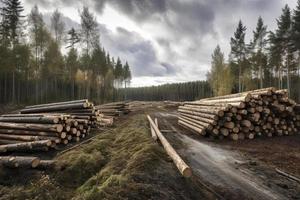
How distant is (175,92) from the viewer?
3570 inches

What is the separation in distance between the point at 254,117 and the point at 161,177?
6.95 meters

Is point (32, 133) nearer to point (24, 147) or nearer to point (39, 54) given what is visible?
point (24, 147)

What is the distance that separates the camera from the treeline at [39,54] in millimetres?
33062

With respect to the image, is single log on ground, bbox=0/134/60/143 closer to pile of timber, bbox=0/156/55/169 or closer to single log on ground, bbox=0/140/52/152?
single log on ground, bbox=0/140/52/152

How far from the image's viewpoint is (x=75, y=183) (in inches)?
241

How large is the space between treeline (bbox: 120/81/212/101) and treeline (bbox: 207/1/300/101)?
26.1 metres

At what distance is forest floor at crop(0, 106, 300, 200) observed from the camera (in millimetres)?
4664

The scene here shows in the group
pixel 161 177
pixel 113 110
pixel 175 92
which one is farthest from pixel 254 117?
pixel 175 92

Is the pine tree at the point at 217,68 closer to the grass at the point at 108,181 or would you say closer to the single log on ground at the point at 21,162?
the grass at the point at 108,181

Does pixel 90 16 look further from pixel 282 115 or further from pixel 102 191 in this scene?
pixel 102 191

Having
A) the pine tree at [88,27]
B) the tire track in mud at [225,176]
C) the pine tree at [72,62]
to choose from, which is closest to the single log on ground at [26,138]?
the tire track in mud at [225,176]

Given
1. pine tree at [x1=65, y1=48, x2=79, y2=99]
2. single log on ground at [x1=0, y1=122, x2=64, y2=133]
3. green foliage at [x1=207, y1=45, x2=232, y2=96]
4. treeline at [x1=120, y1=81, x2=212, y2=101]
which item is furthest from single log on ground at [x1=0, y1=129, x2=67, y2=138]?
treeline at [x1=120, y1=81, x2=212, y2=101]

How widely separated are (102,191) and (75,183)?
204 centimetres

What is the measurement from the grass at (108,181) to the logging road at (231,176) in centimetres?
75
